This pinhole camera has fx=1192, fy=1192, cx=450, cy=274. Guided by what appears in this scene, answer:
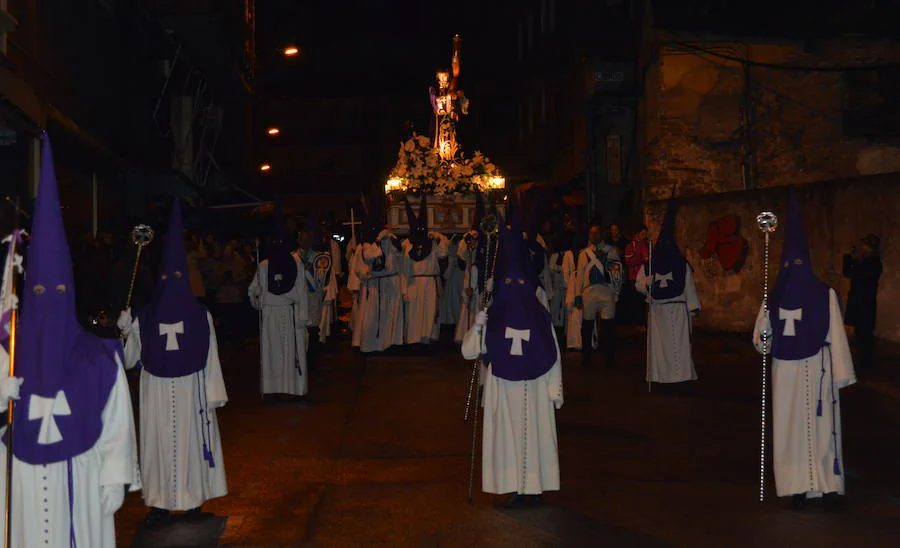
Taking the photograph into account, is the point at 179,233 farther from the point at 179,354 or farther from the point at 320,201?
the point at 320,201

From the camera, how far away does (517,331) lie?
843cm

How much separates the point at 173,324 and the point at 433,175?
14220 mm

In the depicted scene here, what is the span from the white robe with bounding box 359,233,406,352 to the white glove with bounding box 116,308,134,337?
35.4 feet

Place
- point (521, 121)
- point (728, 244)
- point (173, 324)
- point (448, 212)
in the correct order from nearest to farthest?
point (173, 324)
point (728, 244)
point (448, 212)
point (521, 121)

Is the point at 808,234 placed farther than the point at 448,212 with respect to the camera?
No

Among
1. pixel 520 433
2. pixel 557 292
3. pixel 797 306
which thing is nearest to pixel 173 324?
pixel 520 433

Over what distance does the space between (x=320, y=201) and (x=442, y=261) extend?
42.3 metres

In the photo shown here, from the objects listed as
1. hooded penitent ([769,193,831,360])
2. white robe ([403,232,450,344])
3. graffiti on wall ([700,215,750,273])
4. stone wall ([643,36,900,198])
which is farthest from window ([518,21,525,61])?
hooded penitent ([769,193,831,360])

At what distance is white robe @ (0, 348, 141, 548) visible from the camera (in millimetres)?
5543

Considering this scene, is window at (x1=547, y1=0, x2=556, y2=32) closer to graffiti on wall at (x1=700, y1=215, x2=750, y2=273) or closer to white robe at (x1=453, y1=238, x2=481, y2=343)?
graffiti on wall at (x1=700, y1=215, x2=750, y2=273)

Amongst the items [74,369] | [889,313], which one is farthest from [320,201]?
[74,369]

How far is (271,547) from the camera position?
754cm

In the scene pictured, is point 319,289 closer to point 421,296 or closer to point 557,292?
point 421,296

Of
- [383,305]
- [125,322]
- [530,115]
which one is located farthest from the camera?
[530,115]
